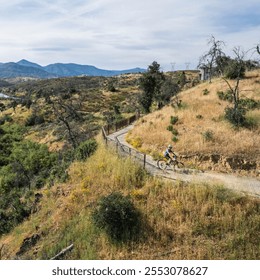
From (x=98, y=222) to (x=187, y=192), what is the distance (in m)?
3.80

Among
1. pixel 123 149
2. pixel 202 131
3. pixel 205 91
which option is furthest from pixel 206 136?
pixel 205 91

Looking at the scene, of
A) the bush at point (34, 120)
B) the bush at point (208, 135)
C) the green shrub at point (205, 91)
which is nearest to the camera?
the bush at point (208, 135)

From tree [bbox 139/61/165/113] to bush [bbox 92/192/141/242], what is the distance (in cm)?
2832

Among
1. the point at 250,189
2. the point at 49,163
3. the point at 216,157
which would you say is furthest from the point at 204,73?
the point at 250,189

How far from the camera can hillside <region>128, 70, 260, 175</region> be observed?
16.8 meters

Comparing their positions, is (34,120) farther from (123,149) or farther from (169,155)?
(169,155)

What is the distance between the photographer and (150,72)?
1576 inches

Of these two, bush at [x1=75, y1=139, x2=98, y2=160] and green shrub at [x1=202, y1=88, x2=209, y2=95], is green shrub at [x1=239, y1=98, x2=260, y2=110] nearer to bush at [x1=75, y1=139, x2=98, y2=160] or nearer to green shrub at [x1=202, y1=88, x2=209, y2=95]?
green shrub at [x1=202, y1=88, x2=209, y2=95]

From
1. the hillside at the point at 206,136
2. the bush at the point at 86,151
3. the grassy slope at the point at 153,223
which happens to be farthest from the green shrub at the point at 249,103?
the grassy slope at the point at 153,223

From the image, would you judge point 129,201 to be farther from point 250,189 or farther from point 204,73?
point 204,73

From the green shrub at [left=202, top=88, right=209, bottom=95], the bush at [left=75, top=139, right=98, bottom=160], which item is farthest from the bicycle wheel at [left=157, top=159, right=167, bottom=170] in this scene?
the green shrub at [left=202, top=88, right=209, bottom=95]

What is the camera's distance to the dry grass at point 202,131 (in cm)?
1758

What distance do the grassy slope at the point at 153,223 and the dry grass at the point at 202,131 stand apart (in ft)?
15.1

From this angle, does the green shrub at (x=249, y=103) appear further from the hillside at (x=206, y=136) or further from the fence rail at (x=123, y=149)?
the fence rail at (x=123, y=149)
